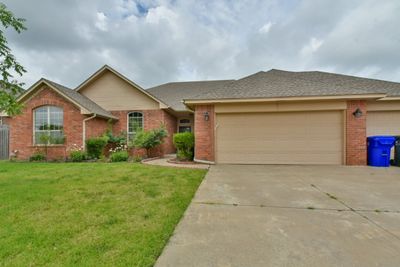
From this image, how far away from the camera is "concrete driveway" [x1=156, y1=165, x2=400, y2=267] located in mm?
2342

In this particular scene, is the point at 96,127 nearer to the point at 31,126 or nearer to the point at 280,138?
the point at 31,126

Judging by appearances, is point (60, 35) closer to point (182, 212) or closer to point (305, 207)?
point (182, 212)

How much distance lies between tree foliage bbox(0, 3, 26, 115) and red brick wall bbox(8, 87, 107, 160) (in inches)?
235

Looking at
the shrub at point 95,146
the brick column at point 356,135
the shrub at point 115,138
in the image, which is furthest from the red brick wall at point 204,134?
the shrub at point 115,138

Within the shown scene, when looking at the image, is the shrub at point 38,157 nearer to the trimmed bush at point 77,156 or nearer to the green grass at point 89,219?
the trimmed bush at point 77,156

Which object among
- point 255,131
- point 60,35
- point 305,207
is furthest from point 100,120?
point 305,207

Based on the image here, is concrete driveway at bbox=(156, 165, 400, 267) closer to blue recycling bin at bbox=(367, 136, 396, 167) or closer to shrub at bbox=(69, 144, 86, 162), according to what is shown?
blue recycling bin at bbox=(367, 136, 396, 167)

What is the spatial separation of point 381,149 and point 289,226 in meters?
7.88

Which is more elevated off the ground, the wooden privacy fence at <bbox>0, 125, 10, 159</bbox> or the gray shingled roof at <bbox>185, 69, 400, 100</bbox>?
the gray shingled roof at <bbox>185, 69, 400, 100</bbox>

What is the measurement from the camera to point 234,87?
10.3 m

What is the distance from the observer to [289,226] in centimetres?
314

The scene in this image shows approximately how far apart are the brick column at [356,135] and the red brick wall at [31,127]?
12.7m

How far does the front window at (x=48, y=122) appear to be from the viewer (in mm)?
11906

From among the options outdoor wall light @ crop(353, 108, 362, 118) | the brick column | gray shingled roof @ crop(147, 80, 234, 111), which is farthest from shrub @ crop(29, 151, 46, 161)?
outdoor wall light @ crop(353, 108, 362, 118)
